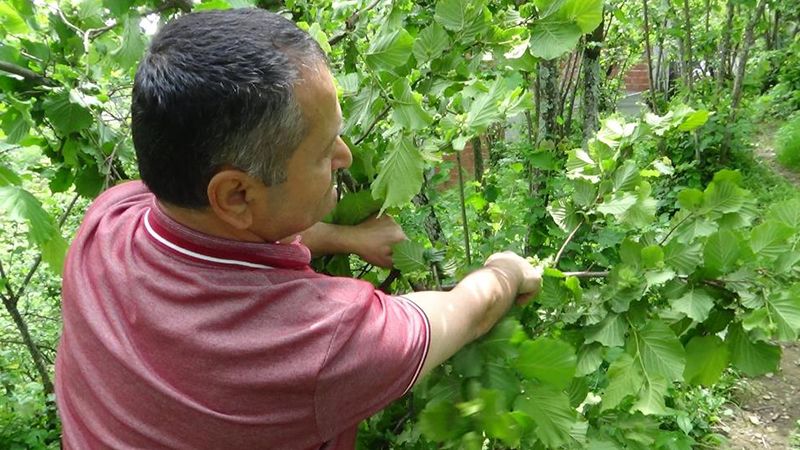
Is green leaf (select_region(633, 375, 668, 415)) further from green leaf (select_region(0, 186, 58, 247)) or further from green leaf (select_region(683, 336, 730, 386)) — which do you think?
green leaf (select_region(0, 186, 58, 247))

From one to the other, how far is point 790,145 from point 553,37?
7.48m

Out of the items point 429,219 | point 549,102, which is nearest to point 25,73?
point 429,219

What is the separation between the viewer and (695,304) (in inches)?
48.8

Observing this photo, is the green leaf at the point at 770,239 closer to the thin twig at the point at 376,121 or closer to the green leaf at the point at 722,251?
the green leaf at the point at 722,251

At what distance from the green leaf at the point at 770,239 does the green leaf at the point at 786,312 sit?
0.29 feet

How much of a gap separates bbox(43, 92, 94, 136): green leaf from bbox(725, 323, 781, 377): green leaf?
5.23 ft

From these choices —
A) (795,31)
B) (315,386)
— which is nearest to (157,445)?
(315,386)

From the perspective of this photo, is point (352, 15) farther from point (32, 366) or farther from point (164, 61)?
point (32, 366)

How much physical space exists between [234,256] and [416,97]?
468mm

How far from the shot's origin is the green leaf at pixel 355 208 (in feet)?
5.08

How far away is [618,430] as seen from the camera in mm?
1566

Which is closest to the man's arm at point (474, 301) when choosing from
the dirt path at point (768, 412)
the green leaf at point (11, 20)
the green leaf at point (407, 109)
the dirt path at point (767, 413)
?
the green leaf at point (407, 109)

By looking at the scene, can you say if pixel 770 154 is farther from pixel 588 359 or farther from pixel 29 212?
pixel 29 212

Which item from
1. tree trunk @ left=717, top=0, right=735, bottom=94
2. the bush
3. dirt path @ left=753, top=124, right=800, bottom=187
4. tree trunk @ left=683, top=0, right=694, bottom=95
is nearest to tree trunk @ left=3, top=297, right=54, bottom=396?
tree trunk @ left=683, top=0, right=694, bottom=95
